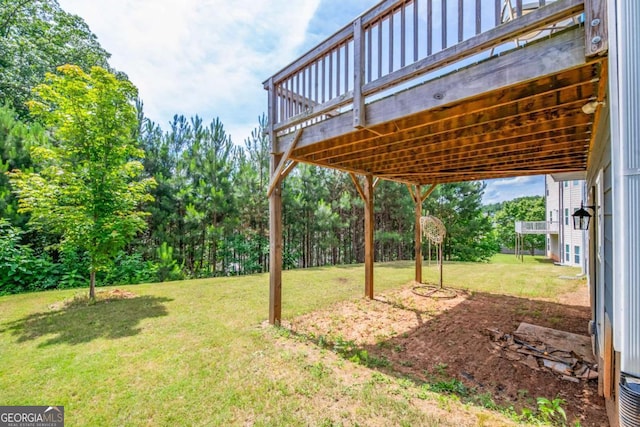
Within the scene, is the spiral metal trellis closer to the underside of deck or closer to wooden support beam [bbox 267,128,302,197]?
the underside of deck

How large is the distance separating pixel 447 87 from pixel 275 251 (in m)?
3.03

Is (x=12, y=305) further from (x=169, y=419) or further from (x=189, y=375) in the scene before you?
(x=169, y=419)

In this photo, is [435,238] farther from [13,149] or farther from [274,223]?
[13,149]

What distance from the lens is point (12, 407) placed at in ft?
7.61

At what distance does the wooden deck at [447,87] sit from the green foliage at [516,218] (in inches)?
962

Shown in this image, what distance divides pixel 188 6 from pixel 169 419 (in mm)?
6439

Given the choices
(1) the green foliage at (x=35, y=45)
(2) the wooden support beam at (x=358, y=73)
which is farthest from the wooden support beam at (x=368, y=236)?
(1) the green foliage at (x=35, y=45)

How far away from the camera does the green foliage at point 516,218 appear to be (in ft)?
78.4

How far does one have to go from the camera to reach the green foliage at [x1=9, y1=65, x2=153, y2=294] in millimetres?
4840

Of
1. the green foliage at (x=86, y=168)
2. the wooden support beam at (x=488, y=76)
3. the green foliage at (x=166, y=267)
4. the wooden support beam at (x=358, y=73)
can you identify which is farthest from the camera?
the green foliage at (x=166, y=267)

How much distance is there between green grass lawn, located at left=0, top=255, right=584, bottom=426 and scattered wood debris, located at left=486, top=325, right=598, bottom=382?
1424mm

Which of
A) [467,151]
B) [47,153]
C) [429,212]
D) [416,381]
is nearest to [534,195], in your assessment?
[429,212]

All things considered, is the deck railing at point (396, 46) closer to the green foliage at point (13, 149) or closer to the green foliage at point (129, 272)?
the green foliage at point (129, 272)

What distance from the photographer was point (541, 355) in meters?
3.23
